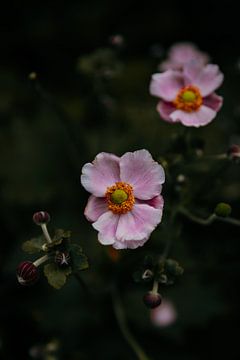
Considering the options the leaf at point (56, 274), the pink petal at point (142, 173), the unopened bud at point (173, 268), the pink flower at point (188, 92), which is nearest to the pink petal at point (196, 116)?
the pink flower at point (188, 92)

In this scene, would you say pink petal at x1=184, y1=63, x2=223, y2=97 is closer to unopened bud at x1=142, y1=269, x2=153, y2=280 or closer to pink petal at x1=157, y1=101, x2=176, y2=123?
pink petal at x1=157, y1=101, x2=176, y2=123

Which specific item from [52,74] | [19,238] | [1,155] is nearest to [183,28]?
[52,74]

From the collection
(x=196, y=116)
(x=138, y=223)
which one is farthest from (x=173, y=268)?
(x=196, y=116)

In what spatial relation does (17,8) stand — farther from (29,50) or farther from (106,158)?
(106,158)

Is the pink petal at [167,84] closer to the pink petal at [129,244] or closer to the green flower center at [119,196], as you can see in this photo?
the green flower center at [119,196]

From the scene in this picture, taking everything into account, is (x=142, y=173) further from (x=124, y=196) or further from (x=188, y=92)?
(x=188, y=92)
